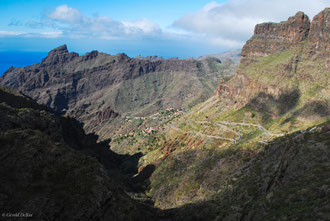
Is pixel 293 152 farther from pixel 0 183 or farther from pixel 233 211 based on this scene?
pixel 0 183

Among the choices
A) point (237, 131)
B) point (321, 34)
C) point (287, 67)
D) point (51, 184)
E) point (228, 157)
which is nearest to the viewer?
point (51, 184)

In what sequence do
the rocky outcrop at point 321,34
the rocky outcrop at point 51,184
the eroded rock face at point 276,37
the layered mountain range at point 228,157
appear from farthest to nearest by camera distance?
1. the eroded rock face at point 276,37
2. the rocky outcrop at point 321,34
3. the layered mountain range at point 228,157
4. the rocky outcrop at point 51,184

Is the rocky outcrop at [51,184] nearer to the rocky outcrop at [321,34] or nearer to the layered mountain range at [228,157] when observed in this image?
the layered mountain range at [228,157]

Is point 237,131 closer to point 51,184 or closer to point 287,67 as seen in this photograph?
point 287,67

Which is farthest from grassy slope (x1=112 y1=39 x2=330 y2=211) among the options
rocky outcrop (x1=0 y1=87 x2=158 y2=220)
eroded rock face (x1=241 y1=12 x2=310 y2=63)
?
rocky outcrop (x1=0 y1=87 x2=158 y2=220)

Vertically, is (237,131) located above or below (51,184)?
below

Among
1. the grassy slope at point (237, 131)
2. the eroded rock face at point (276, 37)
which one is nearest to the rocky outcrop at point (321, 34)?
the grassy slope at point (237, 131)

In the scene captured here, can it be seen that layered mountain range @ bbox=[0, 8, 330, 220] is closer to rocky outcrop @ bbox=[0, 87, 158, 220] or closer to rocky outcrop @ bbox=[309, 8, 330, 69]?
rocky outcrop @ bbox=[0, 87, 158, 220]

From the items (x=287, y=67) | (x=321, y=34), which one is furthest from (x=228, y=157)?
(x=321, y=34)
